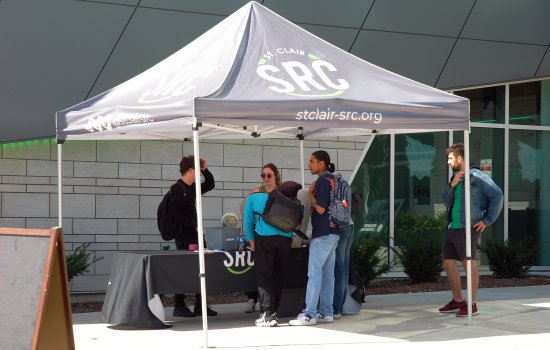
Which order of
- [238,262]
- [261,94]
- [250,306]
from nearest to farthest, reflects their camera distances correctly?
1. [261,94]
2. [238,262]
3. [250,306]

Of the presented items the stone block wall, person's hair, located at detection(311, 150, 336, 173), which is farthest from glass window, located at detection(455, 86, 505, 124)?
person's hair, located at detection(311, 150, 336, 173)

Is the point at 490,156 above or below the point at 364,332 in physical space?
above

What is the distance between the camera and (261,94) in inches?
232

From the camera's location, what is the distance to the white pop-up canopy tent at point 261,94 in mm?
5748

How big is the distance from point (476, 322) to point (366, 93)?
3.04 meters

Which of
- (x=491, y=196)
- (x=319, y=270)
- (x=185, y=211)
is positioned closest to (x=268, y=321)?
(x=319, y=270)

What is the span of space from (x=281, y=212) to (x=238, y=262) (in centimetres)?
88

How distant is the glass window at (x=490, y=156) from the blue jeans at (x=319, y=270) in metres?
8.06

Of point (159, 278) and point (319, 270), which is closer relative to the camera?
point (159, 278)

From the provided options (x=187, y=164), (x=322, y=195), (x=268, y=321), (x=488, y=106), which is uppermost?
(x=488, y=106)

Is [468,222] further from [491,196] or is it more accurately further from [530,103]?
[530,103]

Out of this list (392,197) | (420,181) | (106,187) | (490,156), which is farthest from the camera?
(490,156)

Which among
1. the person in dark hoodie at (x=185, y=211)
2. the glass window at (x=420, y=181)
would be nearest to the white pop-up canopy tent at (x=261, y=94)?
the person in dark hoodie at (x=185, y=211)

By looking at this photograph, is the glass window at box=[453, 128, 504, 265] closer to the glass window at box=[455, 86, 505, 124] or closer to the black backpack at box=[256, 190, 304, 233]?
the glass window at box=[455, 86, 505, 124]
